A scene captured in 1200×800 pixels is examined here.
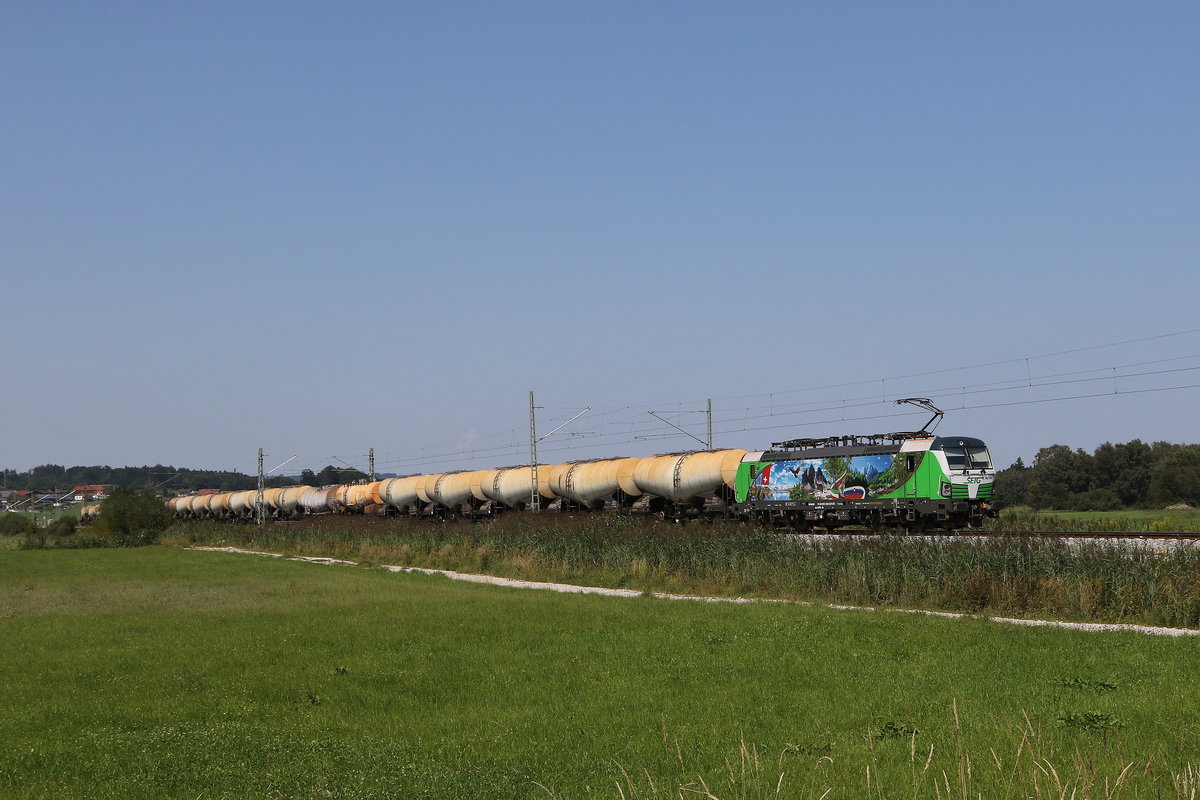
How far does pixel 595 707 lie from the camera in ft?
44.4

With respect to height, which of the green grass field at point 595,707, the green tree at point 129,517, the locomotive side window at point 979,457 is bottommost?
the green grass field at point 595,707

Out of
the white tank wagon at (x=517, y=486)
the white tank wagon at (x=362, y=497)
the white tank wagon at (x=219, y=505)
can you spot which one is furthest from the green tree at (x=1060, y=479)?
the white tank wagon at (x=219, y=505)

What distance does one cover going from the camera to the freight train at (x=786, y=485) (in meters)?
42.0

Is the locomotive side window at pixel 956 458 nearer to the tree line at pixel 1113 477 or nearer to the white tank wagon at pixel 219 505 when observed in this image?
the tree line at pixel 1113 477

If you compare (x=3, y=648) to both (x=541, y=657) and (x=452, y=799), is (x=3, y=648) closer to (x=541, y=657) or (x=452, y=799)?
(x=541, y=657)

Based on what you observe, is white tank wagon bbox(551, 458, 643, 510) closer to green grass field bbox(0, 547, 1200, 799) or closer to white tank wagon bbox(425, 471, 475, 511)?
white tank wagon bbox(425, 471, 475, 511)

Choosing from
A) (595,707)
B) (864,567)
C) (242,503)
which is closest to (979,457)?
(864,567)

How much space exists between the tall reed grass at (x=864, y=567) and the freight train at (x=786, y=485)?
6.61 metres

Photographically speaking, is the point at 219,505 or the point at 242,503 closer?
the point at 242,503

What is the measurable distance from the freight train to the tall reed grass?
6608 millimetres

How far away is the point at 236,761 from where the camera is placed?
11.3m

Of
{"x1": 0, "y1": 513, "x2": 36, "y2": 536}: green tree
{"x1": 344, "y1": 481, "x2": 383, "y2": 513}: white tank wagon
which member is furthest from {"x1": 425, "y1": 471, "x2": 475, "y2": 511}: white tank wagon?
{"x1": 0, "y1": 513, "x2": 36, "y2": 536}: green tree

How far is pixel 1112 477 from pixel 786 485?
58.8 meters

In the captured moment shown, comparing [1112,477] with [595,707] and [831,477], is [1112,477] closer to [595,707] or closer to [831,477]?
[831,477]
